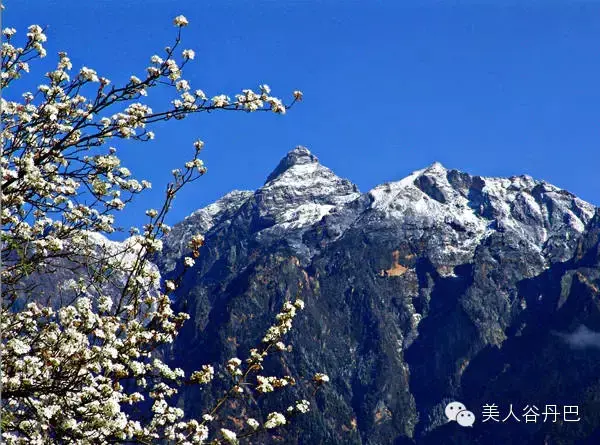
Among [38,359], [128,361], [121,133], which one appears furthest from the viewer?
[121,133]

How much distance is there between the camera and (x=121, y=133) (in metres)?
15.9

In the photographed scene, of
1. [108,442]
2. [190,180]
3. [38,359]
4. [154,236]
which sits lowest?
[108,442]

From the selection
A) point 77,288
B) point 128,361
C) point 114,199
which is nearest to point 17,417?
point 128,361

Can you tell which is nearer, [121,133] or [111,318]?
[111,318]

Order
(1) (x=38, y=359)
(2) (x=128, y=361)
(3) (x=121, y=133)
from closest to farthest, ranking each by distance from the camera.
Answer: (1) (x=38, y=359), (2) (x=128, y=361), (3) (x=121, y=133)

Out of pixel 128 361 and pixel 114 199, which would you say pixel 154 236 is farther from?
pixel 128 361

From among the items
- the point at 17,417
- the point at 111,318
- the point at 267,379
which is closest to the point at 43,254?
the point at 111,318

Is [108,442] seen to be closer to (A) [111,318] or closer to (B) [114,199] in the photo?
(A) [111,318]

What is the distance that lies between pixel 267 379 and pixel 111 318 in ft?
11.0

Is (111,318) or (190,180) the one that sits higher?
(190,180)

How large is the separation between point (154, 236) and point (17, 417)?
4.08 m

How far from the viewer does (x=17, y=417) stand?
13.9 meters

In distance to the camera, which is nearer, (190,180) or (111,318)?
(111,318)

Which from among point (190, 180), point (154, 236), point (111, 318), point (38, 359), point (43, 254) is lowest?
point (38, 359)
